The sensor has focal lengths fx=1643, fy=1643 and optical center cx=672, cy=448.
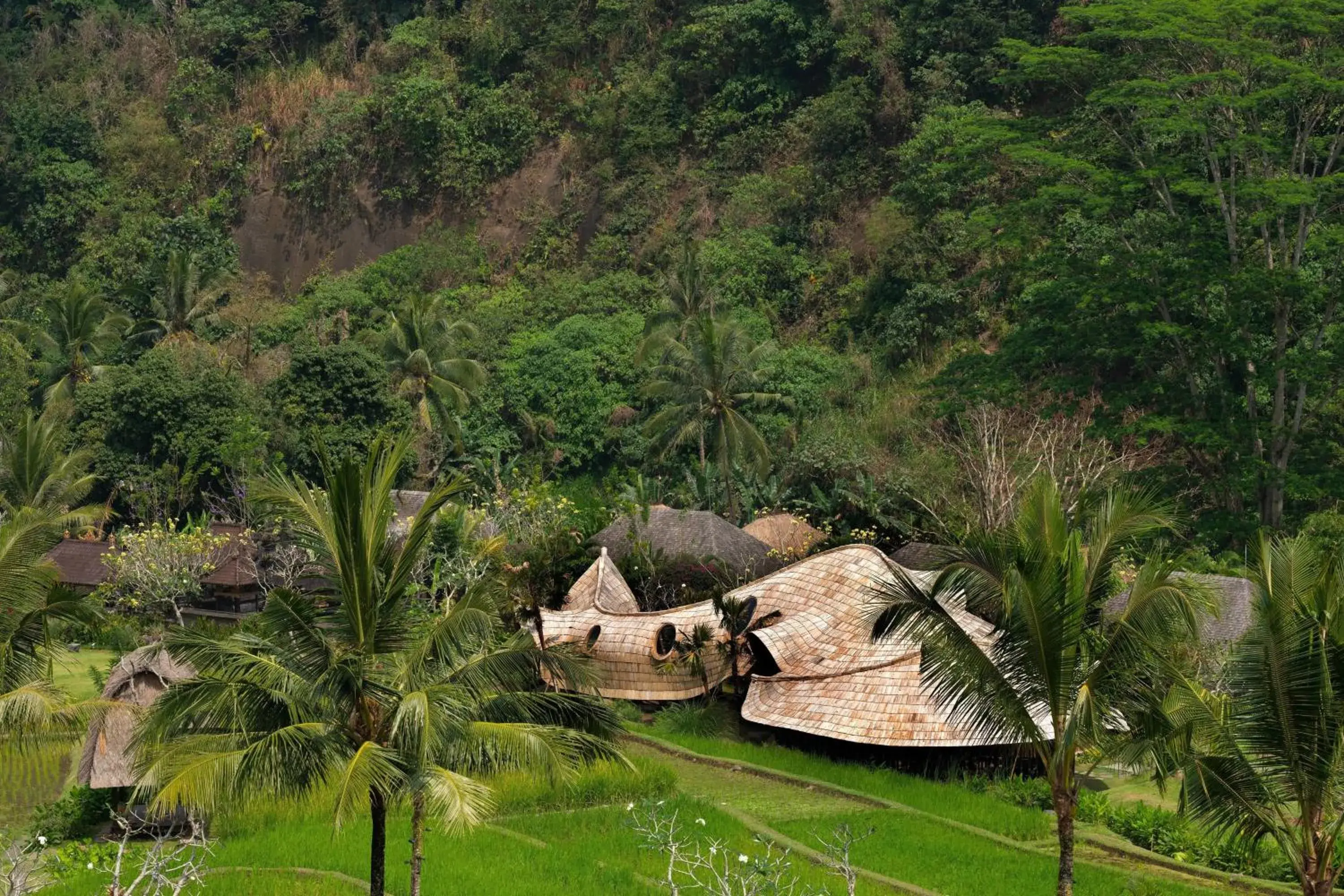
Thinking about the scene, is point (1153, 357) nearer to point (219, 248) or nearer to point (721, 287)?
point (721, 287)

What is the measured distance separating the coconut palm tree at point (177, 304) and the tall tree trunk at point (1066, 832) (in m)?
34.8

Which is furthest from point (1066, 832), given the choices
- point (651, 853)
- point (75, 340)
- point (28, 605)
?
point (75, 340)

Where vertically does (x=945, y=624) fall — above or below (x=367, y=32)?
below

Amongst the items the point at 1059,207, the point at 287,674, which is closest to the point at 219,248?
the point at 1059,207

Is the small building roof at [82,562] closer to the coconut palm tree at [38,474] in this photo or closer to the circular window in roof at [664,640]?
the coconut palm tree at [38,474]

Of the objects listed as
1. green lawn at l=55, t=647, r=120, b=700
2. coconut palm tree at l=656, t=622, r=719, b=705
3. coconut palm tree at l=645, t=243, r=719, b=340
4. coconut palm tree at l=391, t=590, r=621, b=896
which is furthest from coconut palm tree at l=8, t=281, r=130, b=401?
coconut palm tree at l=391, t=590, r=621, b=896

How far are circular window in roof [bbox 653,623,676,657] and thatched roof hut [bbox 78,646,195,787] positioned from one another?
6676mm

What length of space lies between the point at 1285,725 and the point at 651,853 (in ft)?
21.2

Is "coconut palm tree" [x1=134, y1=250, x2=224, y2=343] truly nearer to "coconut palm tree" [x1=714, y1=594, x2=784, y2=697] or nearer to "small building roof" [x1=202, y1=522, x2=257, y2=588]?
"small building roof" [x1=202, y1=522, x2=257, y2=588]

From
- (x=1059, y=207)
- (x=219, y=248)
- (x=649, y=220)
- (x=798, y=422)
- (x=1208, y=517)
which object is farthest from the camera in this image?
(x=219, y=248)

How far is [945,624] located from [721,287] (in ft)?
99.8

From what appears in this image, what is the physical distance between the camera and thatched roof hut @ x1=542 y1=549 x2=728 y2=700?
21.9m

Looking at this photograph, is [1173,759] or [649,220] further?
[649,220]

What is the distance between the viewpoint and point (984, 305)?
37.8 meters
